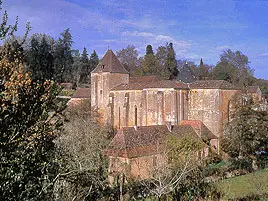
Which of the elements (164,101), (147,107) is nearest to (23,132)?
(164,101)

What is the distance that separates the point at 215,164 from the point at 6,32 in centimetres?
2829

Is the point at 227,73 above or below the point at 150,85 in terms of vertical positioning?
above

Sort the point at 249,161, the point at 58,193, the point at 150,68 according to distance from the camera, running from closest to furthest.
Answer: the point at 58,193 → the point at 249,161 → the point at 150,68

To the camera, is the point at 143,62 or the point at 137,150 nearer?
the point at 137,150

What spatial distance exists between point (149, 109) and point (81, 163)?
22.8m

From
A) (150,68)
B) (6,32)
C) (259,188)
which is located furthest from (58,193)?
(150,68)

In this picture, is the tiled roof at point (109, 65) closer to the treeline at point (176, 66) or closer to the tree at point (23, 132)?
the treeline at point (176, 66)

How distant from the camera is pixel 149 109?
37188 mm

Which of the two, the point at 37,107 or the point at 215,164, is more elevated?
the point at 37,107

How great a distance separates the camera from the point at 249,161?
30438 millimetres

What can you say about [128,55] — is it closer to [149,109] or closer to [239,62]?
[239,62]

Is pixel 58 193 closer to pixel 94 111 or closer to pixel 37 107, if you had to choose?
pixel 37 107

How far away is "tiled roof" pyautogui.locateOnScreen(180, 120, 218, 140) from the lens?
109 feet

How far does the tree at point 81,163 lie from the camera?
8.84m
